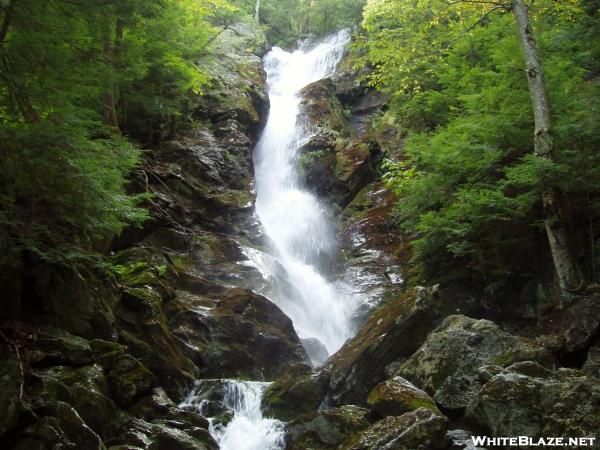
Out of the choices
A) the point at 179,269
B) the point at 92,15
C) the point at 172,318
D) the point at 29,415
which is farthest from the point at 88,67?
the point at 179,269

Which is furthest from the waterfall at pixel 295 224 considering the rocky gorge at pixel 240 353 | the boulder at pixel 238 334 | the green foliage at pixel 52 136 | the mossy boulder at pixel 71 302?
the green foliage at pixel 52 136

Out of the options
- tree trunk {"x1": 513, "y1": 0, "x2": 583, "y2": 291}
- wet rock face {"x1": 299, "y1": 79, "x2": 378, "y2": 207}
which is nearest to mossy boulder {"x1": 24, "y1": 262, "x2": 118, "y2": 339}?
tree trunk {"x1": 513, "y1": 0, "x2": 583, "y2": 291}

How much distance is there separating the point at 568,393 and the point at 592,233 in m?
4.24

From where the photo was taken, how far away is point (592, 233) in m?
8.23

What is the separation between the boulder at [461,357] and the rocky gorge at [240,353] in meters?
0.02

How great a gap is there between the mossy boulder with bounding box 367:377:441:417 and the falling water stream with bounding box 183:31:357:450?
64.2 inches

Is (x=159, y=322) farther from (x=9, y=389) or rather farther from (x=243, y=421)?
(x=9, y=389)

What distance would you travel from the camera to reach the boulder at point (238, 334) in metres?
9.59

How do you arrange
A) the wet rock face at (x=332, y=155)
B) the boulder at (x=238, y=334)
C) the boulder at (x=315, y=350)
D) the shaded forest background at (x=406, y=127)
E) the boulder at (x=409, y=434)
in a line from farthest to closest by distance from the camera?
the wet rock face at (x=332, y=155) < the boulder at (x=315, y=350) < the boulder at (x=238, y=334) < the shaded forest background at (x=406, y=127) < the boulder at (x=409, y=434)

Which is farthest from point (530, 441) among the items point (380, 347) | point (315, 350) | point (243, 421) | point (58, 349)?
point (315, 350)

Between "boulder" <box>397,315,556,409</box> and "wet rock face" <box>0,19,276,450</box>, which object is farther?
"boulder" <box>397,315,556,409</box>

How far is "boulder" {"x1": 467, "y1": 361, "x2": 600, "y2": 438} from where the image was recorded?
477cm

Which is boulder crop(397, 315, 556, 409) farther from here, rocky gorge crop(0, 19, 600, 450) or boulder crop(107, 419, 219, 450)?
boulder crop(107, 419, 219, 450)

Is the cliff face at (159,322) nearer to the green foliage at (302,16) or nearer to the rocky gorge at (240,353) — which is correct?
the rocky gorge at (240,353)
